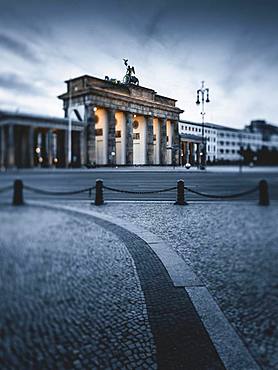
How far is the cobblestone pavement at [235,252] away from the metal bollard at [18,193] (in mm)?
906

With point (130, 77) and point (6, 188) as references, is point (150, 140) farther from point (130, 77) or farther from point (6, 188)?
point (6, 188)

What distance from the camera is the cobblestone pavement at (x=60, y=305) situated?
1.28 meters

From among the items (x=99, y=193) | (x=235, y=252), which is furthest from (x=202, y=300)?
(x=99, y=193)

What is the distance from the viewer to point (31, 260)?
1.39 metres

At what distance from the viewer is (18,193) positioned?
1283 mm

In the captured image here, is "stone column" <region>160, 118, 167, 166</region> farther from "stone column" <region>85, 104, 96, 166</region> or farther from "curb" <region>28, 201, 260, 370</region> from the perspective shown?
"curb" <region>28, 201, 260, 370</region>

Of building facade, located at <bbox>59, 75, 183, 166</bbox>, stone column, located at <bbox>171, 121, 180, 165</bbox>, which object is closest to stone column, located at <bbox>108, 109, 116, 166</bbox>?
building facade, located at <bbox>59, 75, 183, 166</bbox>

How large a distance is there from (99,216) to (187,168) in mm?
768

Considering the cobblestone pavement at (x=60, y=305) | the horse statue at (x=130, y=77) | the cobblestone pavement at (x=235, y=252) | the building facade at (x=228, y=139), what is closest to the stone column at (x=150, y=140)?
the building facade at (x=228, y=139)

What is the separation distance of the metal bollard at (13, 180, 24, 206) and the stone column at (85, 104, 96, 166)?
835mm

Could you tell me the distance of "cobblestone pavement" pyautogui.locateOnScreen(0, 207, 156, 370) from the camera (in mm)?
1284

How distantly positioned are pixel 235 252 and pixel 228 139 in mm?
825

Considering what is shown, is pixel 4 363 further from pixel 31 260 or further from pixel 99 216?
pixel 99 216

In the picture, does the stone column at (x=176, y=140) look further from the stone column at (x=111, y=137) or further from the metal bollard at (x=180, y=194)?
the stone column at (x=111, y=137)
